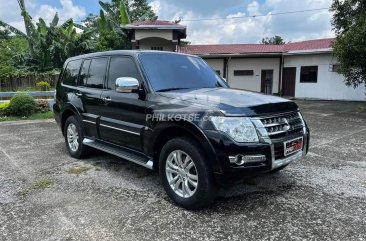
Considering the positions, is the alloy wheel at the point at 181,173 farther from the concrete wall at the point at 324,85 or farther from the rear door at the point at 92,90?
the concrete wall at the point at 324,85

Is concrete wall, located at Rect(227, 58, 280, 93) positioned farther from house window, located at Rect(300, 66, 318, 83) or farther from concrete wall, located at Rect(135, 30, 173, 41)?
concrete wall, located at Rect(135, 30, 173, 41)

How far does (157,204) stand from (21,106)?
384 inches

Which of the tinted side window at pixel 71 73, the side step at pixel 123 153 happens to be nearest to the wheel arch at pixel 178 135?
the side step at pixel 123 153

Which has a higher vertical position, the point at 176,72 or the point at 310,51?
the point at 310,51

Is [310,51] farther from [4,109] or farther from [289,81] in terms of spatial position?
[4,109]

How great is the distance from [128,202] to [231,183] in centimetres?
135

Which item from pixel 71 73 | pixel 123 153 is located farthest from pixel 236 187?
pixel 71 73

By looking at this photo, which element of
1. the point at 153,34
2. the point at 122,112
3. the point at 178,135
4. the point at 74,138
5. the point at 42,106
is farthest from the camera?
the point at 153,34

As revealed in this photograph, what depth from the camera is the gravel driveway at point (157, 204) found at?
309 centimetres

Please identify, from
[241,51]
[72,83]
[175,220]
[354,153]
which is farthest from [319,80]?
[175,220]

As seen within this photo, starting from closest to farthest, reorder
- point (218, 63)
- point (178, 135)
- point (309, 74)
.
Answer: point (178, 135) < point (309, 74) < point (218, 63)

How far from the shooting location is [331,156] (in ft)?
19.1

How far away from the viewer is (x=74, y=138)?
5762 millimetres

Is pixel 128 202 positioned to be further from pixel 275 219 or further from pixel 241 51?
pixel 241 51
